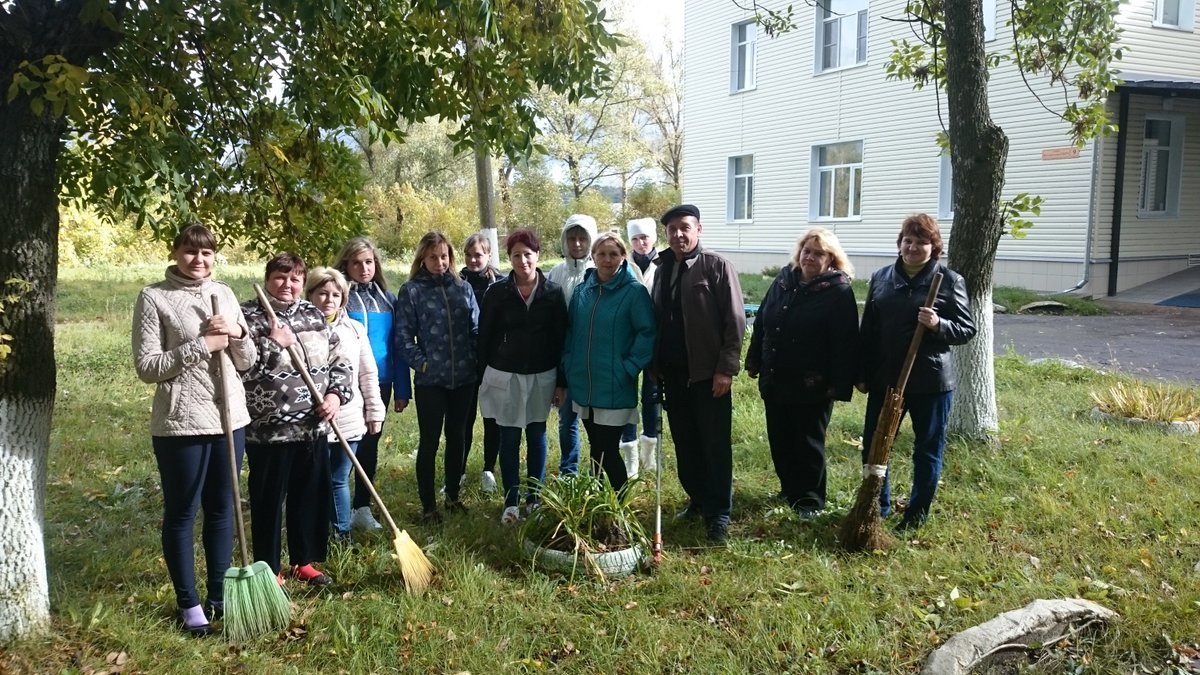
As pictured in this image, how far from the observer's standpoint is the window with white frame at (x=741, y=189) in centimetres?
2311

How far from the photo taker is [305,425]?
408cm

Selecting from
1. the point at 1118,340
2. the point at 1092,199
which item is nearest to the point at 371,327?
the point at 1118,340

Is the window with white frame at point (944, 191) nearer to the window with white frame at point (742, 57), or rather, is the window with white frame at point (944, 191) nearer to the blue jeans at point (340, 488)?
the window with white frame at point (742, 57)

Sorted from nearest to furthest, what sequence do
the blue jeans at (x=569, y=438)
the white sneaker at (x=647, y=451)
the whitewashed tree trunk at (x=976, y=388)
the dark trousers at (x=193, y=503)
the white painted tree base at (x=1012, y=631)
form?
the white painted tree base at (x=1012, y=631) < the dark trousers at (x=193, y=503) < the blue jeans at (x=569, y=438) < the white sneaker at (x=647, y=451) < the whitewashed tree trunk at (x=976, y=388)

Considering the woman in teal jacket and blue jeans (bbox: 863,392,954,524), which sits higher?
the woman in teal jacket

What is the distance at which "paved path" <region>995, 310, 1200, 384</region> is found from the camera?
986 centimetres

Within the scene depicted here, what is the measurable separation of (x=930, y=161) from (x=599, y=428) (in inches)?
600

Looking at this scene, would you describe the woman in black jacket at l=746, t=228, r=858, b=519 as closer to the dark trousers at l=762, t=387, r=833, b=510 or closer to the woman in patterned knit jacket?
the dark trousers at l=762, t=387, r=833, b=510

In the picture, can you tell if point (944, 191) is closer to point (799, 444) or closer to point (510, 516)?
point (799, 444)

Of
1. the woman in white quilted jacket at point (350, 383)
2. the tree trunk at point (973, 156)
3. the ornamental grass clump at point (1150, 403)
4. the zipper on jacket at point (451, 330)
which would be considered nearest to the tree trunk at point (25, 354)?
the woman in white quilted jacket at point (350, 383)

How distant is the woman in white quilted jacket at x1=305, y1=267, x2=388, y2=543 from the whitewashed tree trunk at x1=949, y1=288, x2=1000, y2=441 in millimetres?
4291

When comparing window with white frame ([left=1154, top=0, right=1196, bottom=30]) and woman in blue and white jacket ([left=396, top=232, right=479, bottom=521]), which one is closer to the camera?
woman in blue and white jacket ([left=396, top=232, right=479, bottom=521])

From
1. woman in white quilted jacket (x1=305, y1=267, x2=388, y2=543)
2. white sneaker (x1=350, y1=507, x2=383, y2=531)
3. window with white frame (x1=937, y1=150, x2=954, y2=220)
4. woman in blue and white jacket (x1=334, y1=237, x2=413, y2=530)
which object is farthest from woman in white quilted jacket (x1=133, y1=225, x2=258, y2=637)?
window with white frame (x1=937, y1=150, x2=954, y2=220)

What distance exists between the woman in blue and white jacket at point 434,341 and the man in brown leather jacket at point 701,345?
1194mm
